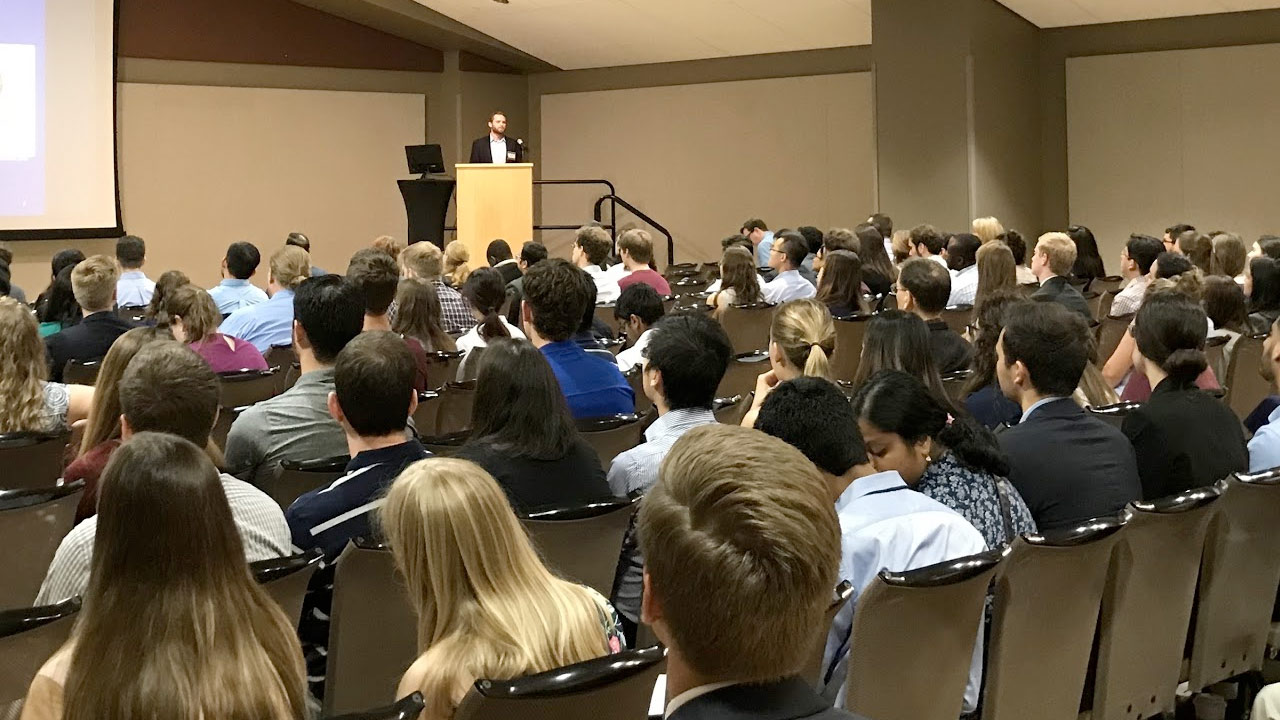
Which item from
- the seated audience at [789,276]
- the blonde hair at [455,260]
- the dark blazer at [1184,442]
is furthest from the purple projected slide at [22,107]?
the dark blazer at [1184,442]

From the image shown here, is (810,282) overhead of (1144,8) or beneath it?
beneath

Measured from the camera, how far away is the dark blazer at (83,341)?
6629 mm

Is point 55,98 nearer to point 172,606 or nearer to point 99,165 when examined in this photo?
point 99,165

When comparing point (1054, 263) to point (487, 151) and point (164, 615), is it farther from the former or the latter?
point (487, 151)

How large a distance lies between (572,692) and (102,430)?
205 cm

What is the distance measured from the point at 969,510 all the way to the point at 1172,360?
1.41 meters

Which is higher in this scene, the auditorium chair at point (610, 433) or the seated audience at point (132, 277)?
the seated audience at point (132, 277)

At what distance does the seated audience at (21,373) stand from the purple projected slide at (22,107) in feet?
30.4

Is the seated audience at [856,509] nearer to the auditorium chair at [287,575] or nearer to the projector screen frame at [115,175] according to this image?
the auditorium chair at [287,575]

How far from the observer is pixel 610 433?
4418mm

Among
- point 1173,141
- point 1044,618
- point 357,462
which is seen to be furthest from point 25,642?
point 1173,141

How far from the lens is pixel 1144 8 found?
1355 cm

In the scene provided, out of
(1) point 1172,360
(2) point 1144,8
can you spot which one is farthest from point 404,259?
(2) point 1144,8

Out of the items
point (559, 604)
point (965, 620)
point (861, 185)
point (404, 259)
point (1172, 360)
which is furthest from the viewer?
point (861, 185)
